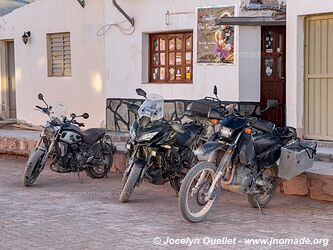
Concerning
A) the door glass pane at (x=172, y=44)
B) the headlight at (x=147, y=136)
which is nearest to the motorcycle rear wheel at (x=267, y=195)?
the headlight at (x=147, y=136)

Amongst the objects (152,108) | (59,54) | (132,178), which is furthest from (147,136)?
(59,54)

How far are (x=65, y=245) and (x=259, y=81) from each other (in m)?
7.28

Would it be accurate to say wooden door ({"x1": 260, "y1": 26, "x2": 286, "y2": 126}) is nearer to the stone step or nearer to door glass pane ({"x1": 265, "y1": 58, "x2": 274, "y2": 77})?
door glass pane ({"x1": 265, "y1": 58, "x2": 274, "y2": 77})

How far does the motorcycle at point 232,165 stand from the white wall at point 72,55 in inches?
320

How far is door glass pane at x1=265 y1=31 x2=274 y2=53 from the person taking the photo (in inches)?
499

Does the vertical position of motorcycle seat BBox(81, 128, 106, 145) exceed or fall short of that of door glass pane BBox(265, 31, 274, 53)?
it falls short

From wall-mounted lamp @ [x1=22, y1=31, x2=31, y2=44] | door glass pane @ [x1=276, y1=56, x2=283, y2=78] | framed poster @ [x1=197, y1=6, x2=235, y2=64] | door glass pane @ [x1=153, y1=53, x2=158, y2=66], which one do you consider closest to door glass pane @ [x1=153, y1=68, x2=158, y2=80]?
door glass pane @ [x1=153, y1=53, x2=158, y2=66]

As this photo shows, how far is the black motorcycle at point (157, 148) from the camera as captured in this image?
8.25 m

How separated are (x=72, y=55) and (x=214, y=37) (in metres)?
4.67

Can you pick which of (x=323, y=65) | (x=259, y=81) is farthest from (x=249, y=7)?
(x=323, y=65)

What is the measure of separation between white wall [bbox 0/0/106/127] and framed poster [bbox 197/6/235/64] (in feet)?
10.3

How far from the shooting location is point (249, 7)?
12344 millimetres

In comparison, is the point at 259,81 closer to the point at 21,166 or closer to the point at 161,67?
the point at 161,67

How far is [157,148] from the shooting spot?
8.34m
